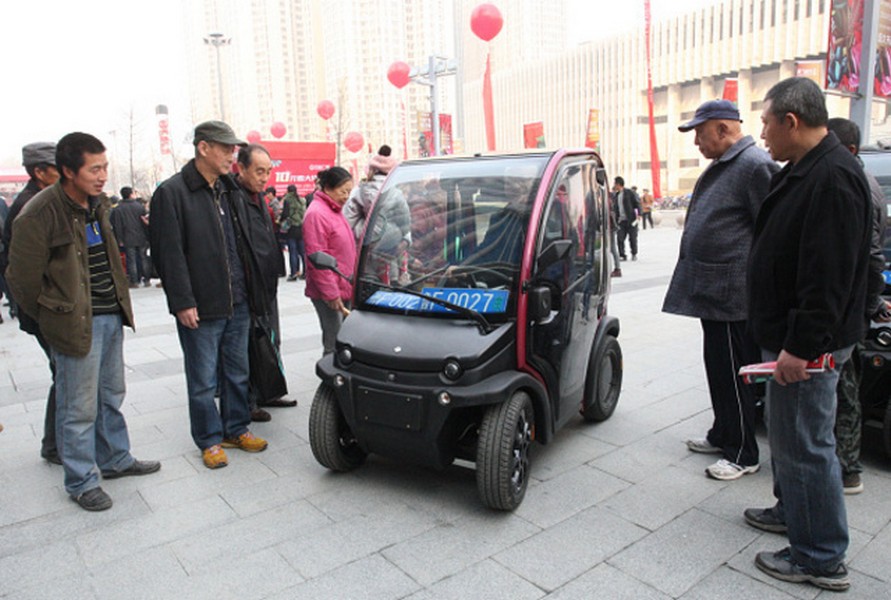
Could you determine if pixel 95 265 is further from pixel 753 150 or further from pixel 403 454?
pixel 753 150

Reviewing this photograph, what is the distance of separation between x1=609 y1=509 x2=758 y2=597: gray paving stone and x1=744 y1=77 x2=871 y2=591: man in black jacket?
0.22 metres

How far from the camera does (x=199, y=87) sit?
→ 67.3m

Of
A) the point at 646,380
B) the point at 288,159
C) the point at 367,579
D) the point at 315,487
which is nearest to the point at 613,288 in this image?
the point at 646,380

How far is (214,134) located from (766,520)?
3547mm

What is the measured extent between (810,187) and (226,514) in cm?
303

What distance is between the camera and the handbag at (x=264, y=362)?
4.23 metres

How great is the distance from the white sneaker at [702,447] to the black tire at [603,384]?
634 millimetres

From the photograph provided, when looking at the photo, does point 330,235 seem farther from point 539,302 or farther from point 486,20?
point 486,20

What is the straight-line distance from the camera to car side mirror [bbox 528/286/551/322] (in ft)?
10.4

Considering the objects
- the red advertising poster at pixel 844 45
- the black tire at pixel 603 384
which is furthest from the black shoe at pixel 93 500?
the red advertising poster at pixel 844 45

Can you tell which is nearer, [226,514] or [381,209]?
[226,514]

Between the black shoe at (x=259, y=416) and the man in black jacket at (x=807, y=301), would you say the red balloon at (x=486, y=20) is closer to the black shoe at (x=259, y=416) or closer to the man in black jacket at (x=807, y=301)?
the black shoe at (x=259, y=416)

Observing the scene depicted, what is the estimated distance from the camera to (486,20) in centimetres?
1401

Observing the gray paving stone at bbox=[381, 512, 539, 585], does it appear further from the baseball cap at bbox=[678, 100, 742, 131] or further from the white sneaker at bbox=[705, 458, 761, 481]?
the baseball cap at bbox=[678, 100, 742, 131]
